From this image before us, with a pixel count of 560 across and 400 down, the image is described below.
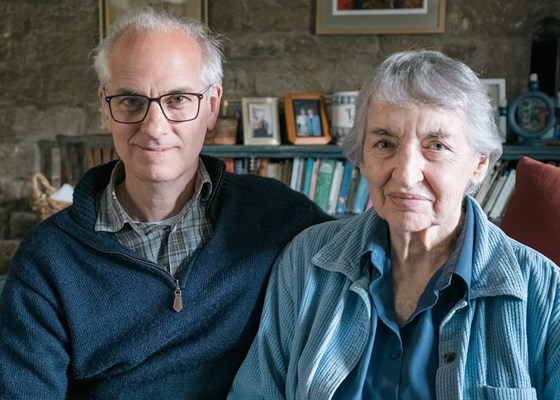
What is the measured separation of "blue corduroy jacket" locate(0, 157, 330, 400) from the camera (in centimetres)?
143

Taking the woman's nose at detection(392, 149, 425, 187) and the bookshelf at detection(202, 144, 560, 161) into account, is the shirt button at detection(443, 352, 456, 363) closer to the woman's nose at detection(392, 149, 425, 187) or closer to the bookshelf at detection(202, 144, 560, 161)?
the woman's nose at detection(392, 149, 425, 187)

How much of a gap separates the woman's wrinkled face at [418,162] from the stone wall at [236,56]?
2.05 metres

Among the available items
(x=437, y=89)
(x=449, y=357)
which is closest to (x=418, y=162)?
(x=437, y=89)

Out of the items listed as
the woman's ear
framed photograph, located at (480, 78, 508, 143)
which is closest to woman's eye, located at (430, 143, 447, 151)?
the woman's ear

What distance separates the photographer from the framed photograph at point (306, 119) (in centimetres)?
310

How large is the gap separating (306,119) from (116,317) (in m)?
1.87

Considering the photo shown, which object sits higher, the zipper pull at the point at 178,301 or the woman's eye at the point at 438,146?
the woman's eye at the point at 438,146

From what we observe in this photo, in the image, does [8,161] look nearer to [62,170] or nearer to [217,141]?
[62,170]

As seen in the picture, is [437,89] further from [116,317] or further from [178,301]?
[116,317]

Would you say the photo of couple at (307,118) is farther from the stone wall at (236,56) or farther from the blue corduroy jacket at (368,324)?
the blue corduroy jacket at (368,324)

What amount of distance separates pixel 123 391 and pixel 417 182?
2.63ft

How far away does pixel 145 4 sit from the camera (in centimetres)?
331

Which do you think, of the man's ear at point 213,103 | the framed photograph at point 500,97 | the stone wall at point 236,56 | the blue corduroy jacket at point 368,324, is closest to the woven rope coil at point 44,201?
the stone wall at point 236,56

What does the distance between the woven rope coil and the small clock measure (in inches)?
85.9
